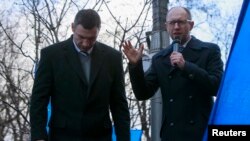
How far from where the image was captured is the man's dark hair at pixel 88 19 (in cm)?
346

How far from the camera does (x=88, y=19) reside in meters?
3.47

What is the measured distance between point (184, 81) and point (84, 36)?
2.61 ft

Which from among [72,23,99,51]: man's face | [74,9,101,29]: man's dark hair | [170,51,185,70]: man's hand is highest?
[74,9,101,29]: man's dark hair

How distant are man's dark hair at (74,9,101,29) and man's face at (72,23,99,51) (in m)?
0.02

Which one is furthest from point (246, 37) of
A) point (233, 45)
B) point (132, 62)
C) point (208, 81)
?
point (132, 62)

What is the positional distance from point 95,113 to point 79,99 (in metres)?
0.15

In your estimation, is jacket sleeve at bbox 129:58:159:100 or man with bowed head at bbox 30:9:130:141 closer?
man with bowed head at bbox 30:9:130:141

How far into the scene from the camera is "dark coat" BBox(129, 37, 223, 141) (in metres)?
3.53

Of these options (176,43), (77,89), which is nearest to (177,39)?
(176,43)

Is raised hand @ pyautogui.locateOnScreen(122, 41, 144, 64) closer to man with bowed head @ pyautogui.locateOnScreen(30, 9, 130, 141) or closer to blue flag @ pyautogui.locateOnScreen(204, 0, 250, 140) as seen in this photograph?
man with bowed head @ pyautogui.locateOnScreen(30, 9, 130, 141)

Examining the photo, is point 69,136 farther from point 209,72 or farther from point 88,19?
point 209,72

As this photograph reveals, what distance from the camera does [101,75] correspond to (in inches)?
139

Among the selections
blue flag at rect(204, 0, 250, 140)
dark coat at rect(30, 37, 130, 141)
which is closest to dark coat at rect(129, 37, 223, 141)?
dark coat at rect(30, 37, 130, 141)

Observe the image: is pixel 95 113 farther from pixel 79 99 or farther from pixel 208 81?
pixel 208 81
